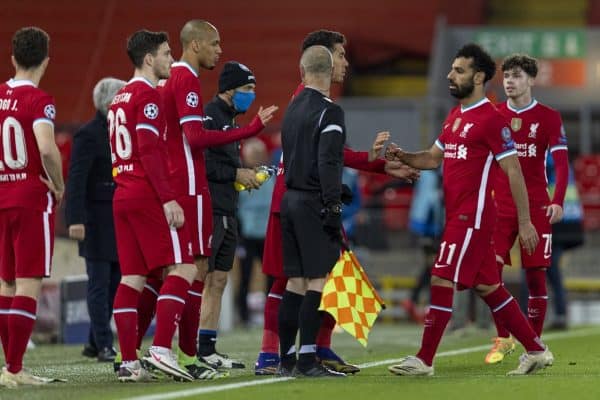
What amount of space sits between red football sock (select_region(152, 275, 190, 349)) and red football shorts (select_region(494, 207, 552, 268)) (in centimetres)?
286

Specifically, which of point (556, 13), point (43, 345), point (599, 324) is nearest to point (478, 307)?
point (599, 324)

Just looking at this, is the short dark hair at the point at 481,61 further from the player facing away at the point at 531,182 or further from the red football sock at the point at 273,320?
the red football sock at the point at 273,320

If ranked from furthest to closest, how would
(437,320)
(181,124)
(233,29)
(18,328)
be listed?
(233,29)
(437,320)
(181,124)
(18,328)

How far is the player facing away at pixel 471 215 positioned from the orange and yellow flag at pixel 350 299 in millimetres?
512

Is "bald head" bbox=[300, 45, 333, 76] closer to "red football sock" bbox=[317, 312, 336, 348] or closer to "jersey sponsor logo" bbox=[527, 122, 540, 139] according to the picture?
"red football sock" bbox=[317, 312, 336, 348]

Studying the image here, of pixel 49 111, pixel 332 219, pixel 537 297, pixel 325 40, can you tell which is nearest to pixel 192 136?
pixel 49 111

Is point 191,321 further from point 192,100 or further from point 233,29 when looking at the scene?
point 233,29

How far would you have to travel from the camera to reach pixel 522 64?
1083 cm

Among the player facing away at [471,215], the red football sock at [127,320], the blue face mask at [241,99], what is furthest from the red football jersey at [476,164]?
the red football sock at [127,320]

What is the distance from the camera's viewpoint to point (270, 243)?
9.79 meters

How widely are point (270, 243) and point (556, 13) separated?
2115cm

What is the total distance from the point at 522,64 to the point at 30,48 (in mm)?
3795

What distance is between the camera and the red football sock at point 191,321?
9.23m

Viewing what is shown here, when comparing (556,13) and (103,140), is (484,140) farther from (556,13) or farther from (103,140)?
(556,13)
